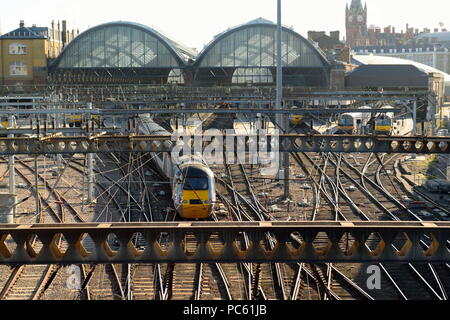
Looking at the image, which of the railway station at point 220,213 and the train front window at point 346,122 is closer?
the railway station at point 220,213

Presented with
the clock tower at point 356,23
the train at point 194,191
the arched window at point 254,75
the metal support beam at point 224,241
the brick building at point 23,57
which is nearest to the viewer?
the metal support beam at point 224,241

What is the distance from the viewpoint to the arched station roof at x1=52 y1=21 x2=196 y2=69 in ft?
187

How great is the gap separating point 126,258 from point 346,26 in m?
149

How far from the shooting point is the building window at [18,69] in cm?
5881

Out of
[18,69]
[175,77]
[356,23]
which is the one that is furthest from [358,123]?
[356,23]

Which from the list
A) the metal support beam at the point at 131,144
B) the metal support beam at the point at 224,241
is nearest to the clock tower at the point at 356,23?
the metal support beam at the point at 131,144

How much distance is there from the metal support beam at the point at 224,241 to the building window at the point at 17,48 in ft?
175

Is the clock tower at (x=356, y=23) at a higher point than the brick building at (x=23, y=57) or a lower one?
higher

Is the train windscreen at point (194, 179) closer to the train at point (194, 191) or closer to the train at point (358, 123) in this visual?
the train at point (194, 191)

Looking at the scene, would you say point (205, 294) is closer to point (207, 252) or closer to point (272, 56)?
point (207, 252)

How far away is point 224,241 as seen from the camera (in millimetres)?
8312

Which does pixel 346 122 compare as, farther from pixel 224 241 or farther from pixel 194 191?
pixel 224 241

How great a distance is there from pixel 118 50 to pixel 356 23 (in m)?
101
